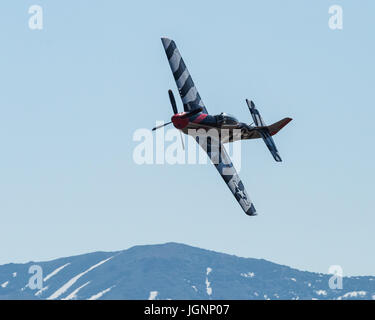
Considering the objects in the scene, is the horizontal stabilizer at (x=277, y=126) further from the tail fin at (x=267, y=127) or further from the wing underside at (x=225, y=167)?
the wing underside at (x=225, y=167)

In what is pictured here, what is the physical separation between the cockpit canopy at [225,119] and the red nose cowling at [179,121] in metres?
3.04

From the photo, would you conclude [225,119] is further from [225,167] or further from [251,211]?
[251,211]

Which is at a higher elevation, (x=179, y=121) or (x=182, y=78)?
(x=182, y=78)

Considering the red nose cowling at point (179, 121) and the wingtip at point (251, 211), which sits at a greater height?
the red nose cowling at point (179, 121)

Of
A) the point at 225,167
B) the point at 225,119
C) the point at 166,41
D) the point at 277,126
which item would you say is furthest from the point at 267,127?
the point at 166,41

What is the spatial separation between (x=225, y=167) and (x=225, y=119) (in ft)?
12.8

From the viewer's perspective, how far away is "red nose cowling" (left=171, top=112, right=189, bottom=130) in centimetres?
5869

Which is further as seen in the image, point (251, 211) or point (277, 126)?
point (277, 126)

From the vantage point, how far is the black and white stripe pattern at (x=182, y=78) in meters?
64.4

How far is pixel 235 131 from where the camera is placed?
62469mm

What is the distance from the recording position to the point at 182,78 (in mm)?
65625

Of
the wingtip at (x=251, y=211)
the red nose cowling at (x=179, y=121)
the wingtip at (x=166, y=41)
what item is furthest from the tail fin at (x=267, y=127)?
the wingtip at (x=166, y=41)
